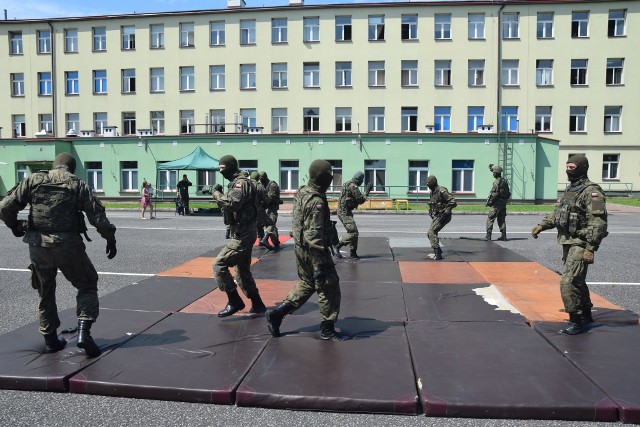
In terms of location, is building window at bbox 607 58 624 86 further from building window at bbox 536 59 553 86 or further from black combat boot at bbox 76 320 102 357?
black combat boot at bbox 76 320 102 357

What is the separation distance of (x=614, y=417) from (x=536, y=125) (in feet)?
123

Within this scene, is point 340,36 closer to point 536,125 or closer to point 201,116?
point 201,116

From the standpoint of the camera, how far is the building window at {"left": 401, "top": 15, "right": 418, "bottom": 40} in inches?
1494

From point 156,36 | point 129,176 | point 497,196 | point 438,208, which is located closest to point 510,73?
point 156,36

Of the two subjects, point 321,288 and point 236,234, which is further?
point 236,234

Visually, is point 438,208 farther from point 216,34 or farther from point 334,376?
point 216,34

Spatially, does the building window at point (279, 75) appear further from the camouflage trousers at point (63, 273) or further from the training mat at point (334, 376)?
the camouflage trousers at point (63, 273)

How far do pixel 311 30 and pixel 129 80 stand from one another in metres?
14.3

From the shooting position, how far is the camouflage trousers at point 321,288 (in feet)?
18.0

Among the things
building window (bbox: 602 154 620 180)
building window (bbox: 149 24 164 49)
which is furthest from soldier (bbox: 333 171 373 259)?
building window (bbox: 602 154 620 180)

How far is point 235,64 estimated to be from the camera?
3916cm

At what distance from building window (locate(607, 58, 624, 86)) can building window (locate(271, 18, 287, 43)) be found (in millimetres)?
23019

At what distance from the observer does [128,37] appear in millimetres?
40500

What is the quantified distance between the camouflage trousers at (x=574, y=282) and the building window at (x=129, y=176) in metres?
34.1
